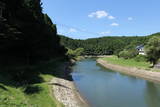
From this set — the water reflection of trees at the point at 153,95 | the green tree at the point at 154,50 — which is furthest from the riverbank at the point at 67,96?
the green tree at the point at 154,50

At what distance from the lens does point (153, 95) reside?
23.8 meters

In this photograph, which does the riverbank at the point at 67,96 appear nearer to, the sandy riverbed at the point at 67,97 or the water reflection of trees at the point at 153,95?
the sandy riverbed at the point at 67,97

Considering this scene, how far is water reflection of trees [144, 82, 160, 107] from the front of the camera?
65.6 ft

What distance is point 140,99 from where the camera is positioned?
21500mm

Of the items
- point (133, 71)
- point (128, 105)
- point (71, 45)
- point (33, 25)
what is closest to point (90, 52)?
point (71, 45)

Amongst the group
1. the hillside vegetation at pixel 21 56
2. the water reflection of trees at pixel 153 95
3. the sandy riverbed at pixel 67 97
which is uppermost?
the hillside vegetation at pixel 21 56

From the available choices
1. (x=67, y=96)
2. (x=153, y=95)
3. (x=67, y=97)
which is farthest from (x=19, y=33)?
(x=153, y=95)

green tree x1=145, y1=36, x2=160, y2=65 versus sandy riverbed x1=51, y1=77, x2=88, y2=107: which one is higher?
green tree x1=145, y1=36, x2=160, y2=65

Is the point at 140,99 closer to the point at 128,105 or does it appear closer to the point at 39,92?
the point at 128,105

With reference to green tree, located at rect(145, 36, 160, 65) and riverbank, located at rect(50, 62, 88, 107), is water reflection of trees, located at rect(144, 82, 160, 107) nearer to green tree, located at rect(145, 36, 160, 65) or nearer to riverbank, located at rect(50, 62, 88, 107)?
riverbank, located at rect(50, 62, 88, 107)

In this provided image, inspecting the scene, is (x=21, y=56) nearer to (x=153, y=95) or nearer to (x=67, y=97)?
(x=67, y=97)

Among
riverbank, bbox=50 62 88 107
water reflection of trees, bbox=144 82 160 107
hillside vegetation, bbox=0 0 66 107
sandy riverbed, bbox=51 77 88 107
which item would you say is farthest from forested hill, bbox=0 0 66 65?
water reflection of trees, bbox=144 82 160 107

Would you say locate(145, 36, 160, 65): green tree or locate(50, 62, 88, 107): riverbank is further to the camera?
locate(145, 36, 160, 65): green tree

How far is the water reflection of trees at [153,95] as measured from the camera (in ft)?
65.6
